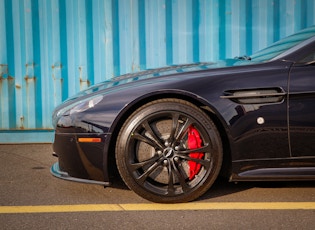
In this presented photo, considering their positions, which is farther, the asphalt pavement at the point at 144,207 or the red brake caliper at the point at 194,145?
the red brake caliper at the point at 194,145

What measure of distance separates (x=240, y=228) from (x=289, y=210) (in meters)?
0.50

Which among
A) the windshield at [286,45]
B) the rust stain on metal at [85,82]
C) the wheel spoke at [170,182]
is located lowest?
the wheel spoke at [170,182]

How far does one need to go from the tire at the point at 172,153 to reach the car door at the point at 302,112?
52 centimetres

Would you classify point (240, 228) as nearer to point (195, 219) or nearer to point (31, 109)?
point (195, 219)

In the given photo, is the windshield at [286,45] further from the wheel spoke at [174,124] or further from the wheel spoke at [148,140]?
the wheel spoke at [148,140]

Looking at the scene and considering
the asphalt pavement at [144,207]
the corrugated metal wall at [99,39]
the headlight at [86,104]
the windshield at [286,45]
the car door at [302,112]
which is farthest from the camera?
the corrugated metal wall at [99,39]

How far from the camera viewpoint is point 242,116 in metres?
3.25

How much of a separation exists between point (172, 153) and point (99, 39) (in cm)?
283

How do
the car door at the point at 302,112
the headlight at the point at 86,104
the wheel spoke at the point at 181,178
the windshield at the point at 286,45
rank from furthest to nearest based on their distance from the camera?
the windshield at the point at 286,45, the headlight at the point at 86,104, the wheel spoke at the point at 181,178, the car door at the point at 302,112

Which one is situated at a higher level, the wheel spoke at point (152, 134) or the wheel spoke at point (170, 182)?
the wheel spoke at point (152, 134)

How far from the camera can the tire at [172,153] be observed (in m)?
3.33

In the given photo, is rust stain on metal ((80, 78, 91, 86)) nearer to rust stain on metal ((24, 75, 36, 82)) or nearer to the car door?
rust stain on metal ((24, 75, 36, 82))

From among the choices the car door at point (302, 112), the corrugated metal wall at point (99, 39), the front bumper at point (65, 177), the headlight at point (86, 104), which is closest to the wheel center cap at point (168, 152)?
the front bumper at point (65, 177)

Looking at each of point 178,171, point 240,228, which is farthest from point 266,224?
point 178,171
